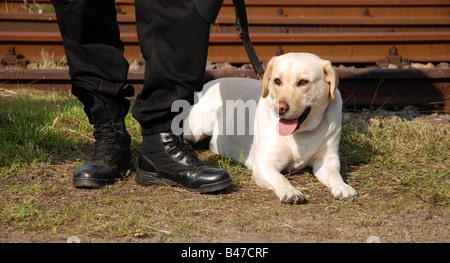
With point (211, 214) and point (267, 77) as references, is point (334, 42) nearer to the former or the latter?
point (267, 77)

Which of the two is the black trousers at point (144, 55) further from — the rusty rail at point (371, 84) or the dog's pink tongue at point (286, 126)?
the rusty rail at point (371, 84)

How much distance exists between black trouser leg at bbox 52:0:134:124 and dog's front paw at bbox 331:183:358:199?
139 centimetres

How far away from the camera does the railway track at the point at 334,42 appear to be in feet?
15.0

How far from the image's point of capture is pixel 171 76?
8.43 ft

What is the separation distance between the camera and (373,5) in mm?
6809

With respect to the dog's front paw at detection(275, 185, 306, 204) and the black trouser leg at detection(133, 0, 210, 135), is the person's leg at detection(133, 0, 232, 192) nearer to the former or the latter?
the black trouser leg at detection(133, 0, 210, 135)

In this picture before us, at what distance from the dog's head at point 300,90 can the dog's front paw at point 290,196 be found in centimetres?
43

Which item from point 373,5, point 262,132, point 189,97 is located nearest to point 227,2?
point 373,5

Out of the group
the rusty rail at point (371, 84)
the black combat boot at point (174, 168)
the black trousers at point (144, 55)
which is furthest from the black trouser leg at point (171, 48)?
the rusty rail at point (371, 84)

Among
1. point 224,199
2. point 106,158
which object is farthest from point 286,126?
point 106,158

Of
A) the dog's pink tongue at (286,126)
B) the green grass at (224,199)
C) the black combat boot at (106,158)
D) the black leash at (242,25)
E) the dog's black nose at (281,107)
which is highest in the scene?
the black leash at (242,25)

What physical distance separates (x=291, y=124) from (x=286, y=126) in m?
0.03

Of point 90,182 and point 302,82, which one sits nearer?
point 90,182

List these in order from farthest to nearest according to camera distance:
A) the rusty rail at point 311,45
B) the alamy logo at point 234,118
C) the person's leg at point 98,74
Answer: the rusty rail at point 311,45 → the alamy logo at point 234,118 → the person's leg at point 98,74
